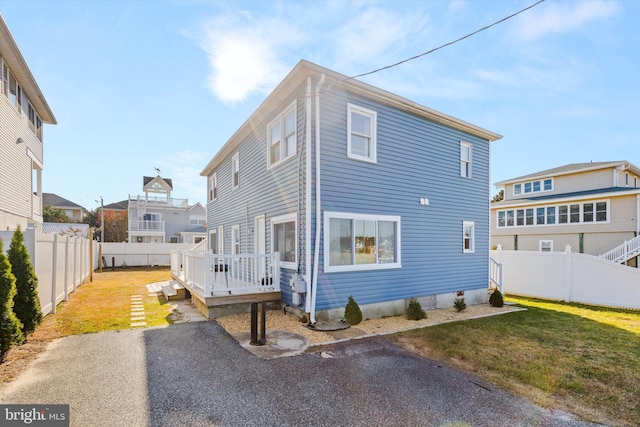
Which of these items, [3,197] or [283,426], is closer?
[283,426]

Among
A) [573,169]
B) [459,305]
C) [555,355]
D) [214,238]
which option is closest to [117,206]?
[214,238]

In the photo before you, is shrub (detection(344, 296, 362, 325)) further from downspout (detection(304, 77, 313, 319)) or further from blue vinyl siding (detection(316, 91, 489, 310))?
downspout (detection(304, 77, 313, 319))

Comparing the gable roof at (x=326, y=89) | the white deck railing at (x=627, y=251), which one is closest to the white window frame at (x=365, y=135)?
the gable roof at (x=326, y=89)

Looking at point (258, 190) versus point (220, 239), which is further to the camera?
point (220, 239)

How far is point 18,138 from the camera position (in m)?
11.8

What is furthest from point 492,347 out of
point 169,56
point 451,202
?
point 169,56

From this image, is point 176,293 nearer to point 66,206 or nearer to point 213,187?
point 213,187

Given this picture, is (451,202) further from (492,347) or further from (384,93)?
(492,347)

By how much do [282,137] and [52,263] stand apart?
728 centimetres

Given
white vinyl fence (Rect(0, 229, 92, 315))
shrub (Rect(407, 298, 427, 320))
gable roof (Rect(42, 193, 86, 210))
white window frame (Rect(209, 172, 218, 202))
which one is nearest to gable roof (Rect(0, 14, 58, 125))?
white vinyl fence (Rect(0, 229, 92, 315))

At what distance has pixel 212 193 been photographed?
15.7m

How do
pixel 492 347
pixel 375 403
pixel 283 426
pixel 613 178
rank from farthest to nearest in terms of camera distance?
1. pixel 613 178
2. pixel 492 347
3. pixel 375 403
4. pixel 283 426

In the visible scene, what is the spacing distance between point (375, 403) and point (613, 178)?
24019mm

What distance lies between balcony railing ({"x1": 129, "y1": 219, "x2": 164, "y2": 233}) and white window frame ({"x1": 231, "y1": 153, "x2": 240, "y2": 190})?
21376 mm
